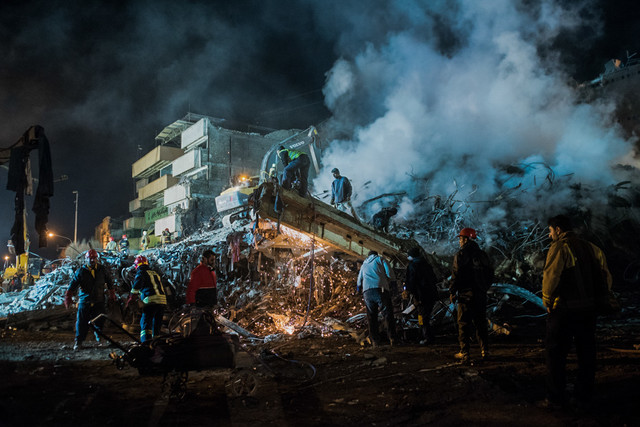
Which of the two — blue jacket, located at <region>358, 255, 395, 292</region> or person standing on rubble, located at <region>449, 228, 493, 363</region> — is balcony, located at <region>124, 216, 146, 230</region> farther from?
person standing on rubble, located at <region>449, 228, 493, 363</region>

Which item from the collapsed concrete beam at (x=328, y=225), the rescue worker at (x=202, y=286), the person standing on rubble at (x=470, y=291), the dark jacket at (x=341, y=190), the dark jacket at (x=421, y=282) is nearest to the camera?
the person standing on rubble at (x=470, y=291)

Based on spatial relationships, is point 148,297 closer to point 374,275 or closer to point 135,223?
point 374,275

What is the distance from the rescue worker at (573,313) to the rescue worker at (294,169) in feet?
16.9

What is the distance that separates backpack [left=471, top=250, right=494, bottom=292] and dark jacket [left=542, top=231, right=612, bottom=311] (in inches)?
67.6

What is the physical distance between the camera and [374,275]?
6.66 metres

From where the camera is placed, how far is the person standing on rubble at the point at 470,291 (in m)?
5.09

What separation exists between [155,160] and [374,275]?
3792 cm

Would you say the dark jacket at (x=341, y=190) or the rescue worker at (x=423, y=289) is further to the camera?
the dark jacket at (x=341, y=190)

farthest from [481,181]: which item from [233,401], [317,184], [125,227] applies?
[125,227]

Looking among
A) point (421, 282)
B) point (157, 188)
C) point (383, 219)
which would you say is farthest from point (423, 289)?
point (157, 188)

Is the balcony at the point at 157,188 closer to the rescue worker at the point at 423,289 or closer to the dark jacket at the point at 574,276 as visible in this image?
the rescue worker at the point at 423,289

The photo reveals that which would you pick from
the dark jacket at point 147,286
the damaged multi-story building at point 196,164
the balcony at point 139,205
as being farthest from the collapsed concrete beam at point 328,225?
the balcony at point 139,205

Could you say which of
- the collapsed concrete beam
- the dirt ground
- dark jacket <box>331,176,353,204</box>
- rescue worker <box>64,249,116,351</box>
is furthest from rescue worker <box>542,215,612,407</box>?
rescue worker <box>64,249,116,351</box>

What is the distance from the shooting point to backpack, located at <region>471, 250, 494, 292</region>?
5117mm
